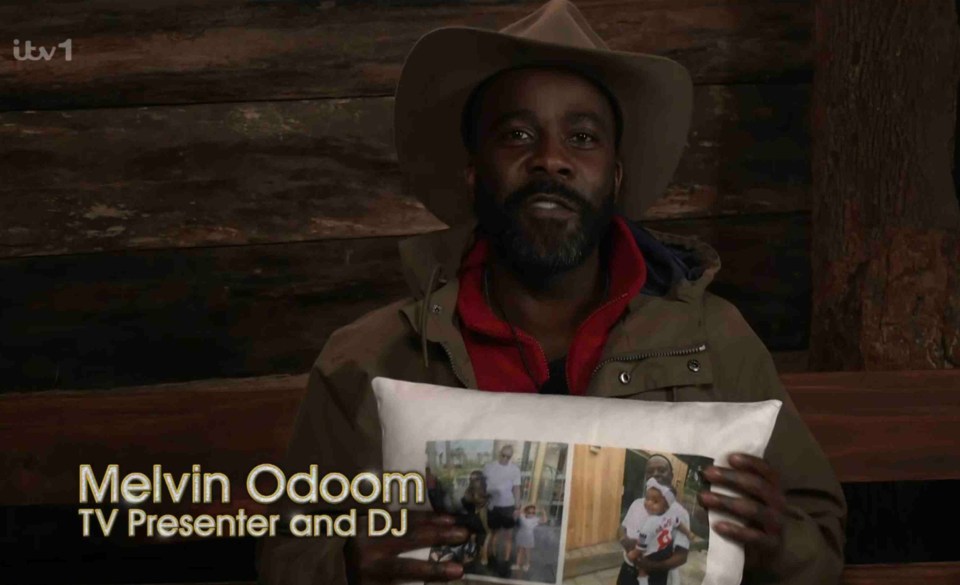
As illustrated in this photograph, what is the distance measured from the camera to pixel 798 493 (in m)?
1.68

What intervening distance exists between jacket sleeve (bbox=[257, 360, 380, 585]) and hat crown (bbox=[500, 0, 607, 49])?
1.73 ft

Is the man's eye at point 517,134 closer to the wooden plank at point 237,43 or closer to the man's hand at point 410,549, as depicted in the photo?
the man's hand at point 410,549

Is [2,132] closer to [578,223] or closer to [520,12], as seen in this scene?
[520,12]

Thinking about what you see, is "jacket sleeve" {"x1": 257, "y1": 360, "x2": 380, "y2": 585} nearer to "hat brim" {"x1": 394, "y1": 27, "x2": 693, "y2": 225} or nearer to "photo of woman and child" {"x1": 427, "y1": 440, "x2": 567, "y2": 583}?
"photo of woman and child" {"x1": 427, "y1": 440, "x2": 567, "y2": 583}

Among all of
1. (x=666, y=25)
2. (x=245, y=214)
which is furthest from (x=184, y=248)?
(x=666, y=25)

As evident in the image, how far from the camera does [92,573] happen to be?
8.74ft

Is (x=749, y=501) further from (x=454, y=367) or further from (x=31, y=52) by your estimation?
(x=31, y=52)

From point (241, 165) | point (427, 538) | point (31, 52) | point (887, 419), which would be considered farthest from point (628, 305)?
point (31, 52)

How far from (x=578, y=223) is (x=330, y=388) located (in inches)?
15.8

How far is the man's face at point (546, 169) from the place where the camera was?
175 centimetres

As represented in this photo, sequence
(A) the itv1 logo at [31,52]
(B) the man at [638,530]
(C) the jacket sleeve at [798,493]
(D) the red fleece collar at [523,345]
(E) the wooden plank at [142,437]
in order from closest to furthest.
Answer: (B) the man at [638,530] < (C) the jacket sleeve at [798,493] < (D) the red fleece collar at [523,345] < (E) the wooden plank at [142,437] < (A) the itv1 logo at [31,52]

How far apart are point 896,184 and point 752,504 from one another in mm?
932

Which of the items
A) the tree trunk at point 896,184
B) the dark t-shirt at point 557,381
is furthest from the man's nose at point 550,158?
the tree trunk at point 896,184

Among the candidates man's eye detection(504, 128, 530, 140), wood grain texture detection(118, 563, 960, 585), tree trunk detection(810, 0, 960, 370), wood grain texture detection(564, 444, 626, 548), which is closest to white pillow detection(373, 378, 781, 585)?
wood grain texture detection(564, 444, 626, 548)
